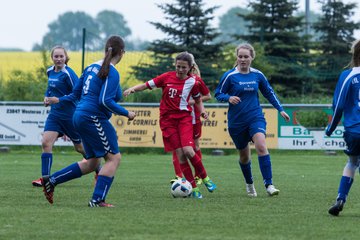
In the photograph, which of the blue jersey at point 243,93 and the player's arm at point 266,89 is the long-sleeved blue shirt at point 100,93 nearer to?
the blue jersey at point 243,93

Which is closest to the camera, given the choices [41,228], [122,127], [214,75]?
[41,228]

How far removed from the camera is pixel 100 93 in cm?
985

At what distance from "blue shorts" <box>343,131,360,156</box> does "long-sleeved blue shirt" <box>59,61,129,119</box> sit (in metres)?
2.22

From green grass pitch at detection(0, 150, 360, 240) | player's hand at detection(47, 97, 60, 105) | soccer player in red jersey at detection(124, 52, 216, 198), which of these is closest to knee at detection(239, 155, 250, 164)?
green grass pitch at detection(0, 150, 360, 240)

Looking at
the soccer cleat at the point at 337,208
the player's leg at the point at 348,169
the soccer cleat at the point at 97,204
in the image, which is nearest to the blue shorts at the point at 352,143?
the player's leg at the point at 348,169

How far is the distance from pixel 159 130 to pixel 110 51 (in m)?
13.7

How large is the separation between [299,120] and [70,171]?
13.8m

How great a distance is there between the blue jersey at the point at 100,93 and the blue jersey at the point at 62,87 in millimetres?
2992

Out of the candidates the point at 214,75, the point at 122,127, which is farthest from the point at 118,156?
the point at 214,75

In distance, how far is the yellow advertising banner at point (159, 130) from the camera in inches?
929

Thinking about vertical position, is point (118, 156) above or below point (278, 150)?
above

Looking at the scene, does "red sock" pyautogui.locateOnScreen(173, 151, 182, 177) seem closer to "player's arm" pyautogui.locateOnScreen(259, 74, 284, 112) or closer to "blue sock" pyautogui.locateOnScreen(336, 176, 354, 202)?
"player's arm" pyautogui.locateOnScreen(259, 74, 284, 112)

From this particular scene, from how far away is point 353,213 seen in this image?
392 inches

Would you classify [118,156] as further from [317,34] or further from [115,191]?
[317,34]
